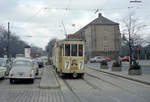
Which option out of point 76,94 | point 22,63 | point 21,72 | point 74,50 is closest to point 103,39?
point 74,50

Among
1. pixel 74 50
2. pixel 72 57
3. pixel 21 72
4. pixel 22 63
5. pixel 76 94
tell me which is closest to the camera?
pixel 76 94

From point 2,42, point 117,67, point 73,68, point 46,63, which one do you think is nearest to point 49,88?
point 73,68

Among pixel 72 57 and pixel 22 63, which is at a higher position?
pixel 72 57

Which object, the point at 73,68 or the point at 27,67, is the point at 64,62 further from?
the point at 27,67

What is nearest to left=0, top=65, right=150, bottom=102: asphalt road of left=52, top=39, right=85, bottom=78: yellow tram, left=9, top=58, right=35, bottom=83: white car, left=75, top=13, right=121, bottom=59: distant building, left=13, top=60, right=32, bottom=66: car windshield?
left=9, top=58, right=35, bottom=83: white car

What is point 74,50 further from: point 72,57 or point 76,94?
point 76,94

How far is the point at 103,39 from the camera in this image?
79125 mm

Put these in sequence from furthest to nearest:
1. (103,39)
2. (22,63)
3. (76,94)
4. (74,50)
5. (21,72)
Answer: (103,39), (74,50), (22,63), (21,72), (76,94)

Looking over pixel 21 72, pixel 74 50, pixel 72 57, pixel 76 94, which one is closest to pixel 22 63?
pixel 21 72

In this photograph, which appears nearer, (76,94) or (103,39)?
(76,94)

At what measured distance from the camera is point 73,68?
2138cm

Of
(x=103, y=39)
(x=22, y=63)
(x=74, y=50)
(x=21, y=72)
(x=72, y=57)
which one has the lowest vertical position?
(x=21, y=72)

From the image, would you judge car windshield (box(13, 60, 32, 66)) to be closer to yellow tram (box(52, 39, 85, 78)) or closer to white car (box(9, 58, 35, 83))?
white car (box(9, 58, 35, 83))

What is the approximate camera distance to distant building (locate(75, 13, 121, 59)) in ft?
257
